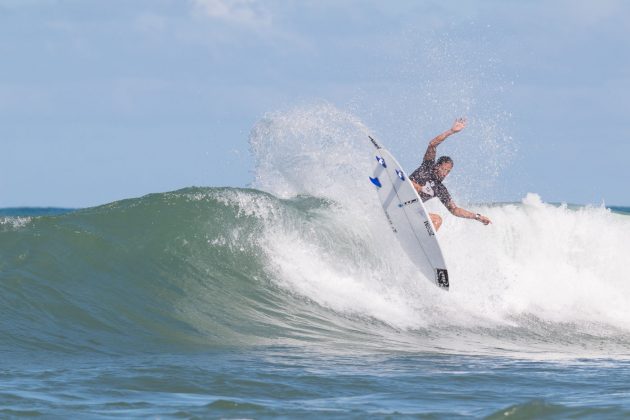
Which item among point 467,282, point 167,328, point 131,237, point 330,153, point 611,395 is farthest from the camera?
point 330,153

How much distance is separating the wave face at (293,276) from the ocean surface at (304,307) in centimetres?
3

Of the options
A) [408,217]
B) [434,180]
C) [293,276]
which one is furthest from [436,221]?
[293,276]

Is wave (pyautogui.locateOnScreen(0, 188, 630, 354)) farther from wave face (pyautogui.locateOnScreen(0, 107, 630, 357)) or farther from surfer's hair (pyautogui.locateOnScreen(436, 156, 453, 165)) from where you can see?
surfer's hair (pyautogui.locateOnScreen(436, 156, 453, 165))

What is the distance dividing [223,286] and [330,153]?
4.40 metres

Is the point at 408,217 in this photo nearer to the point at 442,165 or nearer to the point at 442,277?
the point at 442,165

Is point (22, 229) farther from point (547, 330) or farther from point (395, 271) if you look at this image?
point (547, 330)

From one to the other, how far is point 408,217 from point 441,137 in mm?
1071

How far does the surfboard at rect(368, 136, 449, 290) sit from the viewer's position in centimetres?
1078

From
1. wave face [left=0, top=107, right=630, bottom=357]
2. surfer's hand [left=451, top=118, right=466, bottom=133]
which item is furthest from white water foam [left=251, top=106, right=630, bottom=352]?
surfer's hand [left=451, top=118, right=466, bottom=133]

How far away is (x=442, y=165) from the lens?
10820mm

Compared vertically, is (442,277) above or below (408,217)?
below

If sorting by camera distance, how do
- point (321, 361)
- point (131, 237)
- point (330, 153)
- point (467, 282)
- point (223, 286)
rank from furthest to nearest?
point (330, 153), point (467, 282), point (131, 237), point (223, 286), point (321, 361)

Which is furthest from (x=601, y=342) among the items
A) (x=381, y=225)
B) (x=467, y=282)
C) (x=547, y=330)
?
(x=381, y=225)

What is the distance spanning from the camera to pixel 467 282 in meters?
12.2
